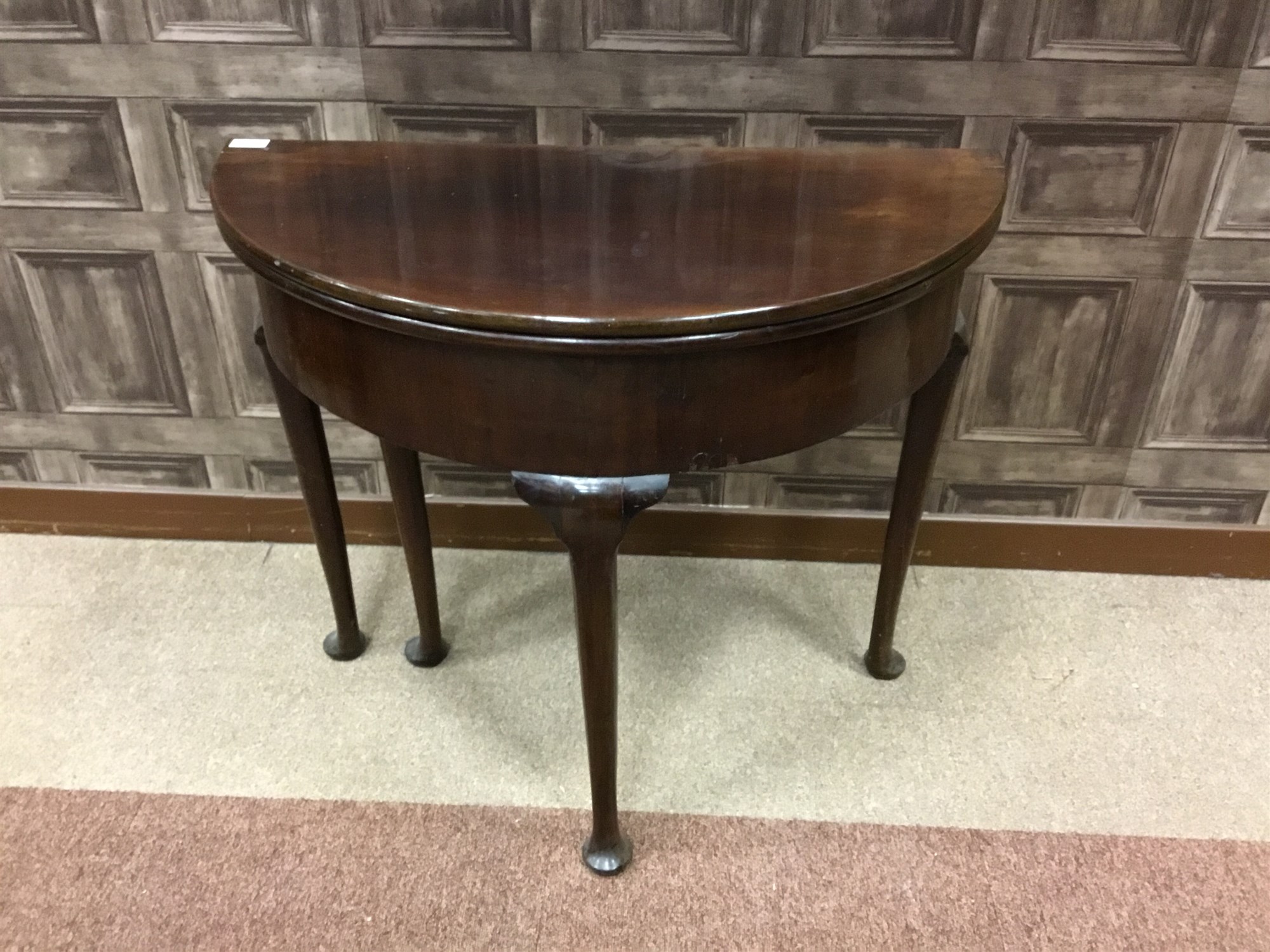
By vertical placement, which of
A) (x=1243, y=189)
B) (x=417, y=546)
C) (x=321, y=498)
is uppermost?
(x=1243, y=189)

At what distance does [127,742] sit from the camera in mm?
1376

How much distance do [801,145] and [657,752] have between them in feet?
2.60

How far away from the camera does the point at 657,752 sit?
137cm

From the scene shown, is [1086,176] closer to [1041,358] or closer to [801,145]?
[1041,358]

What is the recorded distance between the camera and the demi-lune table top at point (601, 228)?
81cm

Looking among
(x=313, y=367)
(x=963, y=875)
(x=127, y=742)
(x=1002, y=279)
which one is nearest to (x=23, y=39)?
(x=313, y=367)

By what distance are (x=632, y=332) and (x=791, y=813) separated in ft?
2.43

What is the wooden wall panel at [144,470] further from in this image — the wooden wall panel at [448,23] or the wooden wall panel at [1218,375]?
the wooden wall panel at [1218,375]

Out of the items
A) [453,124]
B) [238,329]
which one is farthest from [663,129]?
[238,329]

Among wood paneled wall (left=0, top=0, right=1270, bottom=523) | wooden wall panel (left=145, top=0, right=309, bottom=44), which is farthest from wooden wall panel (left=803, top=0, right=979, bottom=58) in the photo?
wooden wall panel (left=145, top=0, right=309, bottom=44)

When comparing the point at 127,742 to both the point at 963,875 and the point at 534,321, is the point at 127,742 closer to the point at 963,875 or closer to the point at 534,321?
the point at 534,321

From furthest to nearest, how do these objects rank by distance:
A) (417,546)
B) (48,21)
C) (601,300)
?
(417,546), (48,21), (601,300)

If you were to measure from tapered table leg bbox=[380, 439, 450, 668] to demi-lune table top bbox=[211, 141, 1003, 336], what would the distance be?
37 cm

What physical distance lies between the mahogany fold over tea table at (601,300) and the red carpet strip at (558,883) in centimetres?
23
